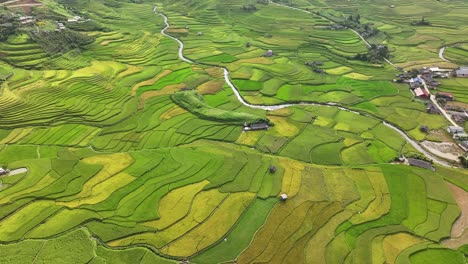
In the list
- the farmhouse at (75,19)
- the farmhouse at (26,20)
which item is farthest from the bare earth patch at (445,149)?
the farmhouse at (75,19)

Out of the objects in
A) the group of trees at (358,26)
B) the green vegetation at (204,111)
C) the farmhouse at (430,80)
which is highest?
the group of trees at (358,26)

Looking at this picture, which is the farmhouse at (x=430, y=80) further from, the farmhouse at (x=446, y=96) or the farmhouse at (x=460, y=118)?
the farmhouse at (x=460, y=118)

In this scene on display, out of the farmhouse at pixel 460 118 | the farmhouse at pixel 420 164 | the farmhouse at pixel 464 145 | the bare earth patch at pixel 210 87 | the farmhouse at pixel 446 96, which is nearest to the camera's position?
the farmhouse at pixel 420 164

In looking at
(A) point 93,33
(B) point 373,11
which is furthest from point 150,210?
(B) point 373,11

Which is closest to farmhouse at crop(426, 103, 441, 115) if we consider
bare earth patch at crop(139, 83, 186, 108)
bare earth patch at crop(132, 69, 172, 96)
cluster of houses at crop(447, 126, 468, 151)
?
cluster of houses at crop(447, 126, 468, 151)

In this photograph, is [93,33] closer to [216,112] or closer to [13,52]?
[13,52]

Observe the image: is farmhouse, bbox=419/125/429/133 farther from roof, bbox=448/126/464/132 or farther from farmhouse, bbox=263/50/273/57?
farmhouse, bbox=263/50/273/57

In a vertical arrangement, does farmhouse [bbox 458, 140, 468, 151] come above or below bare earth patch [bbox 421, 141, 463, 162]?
above
